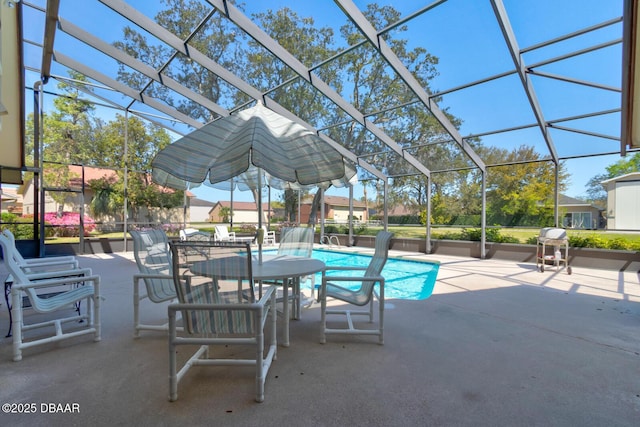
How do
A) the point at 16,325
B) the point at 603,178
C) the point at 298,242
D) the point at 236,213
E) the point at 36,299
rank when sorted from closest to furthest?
1. the point at 16,325
2. the point at 36,299
3. the point at 298,242
4. the point at 603,178
5. the point at 236,213

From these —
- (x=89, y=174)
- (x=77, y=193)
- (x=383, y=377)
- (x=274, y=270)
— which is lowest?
(x=383, y=377)

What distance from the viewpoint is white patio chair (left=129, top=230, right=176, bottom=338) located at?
A: 9.73 ft

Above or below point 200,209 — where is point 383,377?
below

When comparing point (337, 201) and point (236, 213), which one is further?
point (236, 213)

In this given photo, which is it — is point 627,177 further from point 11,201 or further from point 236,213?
point 11,201

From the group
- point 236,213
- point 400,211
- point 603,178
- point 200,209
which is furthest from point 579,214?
point 200,209

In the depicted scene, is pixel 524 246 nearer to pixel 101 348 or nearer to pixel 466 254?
pixel 466 254

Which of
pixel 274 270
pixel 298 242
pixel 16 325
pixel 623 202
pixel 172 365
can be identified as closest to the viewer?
pixel 172 365

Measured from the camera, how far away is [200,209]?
14.5 m

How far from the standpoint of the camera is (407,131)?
28.1 feet

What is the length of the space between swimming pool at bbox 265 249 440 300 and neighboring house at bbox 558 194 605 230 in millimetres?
3609

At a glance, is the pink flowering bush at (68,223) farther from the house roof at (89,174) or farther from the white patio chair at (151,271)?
the white patio chair at (151,271)

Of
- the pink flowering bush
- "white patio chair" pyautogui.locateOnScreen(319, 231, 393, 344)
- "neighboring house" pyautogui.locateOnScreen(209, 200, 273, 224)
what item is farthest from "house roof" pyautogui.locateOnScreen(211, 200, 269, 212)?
→ "white patio chair" pyautogui.locateOnScreen(319, 231, 393, 344)

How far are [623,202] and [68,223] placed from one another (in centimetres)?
1513
